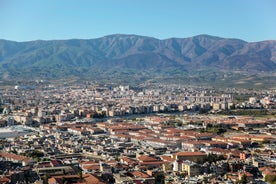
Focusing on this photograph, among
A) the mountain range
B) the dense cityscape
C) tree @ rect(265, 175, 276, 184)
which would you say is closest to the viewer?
tree @ rect(265, 175, 276, 184)

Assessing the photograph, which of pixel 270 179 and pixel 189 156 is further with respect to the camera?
pixel 189 156

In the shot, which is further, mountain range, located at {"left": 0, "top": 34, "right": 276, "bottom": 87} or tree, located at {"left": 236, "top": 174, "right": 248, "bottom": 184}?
mountain range, located at {"left": 0, "top": 34, "right": 276, "bottom": 87}

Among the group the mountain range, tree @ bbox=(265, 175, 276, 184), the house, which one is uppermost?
the mountain range

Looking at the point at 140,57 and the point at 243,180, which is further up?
the point at 140,57

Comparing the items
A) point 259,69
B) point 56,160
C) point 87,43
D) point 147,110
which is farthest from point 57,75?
point 56,160

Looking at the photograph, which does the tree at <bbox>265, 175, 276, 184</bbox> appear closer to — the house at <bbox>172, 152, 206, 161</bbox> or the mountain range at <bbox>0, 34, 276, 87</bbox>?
the house at <bbox>172, 152, 206, 161</bbox>

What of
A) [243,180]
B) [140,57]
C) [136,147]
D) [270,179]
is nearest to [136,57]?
[140,57]

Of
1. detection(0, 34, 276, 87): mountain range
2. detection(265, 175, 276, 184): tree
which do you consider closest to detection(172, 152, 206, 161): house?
detection(265, 175, 276, 184): tree

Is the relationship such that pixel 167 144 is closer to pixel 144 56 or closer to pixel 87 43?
pixel 144 56

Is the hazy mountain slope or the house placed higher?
the hazy mountain slope

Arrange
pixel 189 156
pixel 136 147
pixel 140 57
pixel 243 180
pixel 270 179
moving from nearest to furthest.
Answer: pixel 243 180
pixel 270 179
pixel 189 156
pixel 136 147
pixel 140 57

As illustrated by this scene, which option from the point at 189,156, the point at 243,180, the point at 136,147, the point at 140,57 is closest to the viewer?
the point at 243,180

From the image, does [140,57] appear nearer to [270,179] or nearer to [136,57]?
[136,57]
